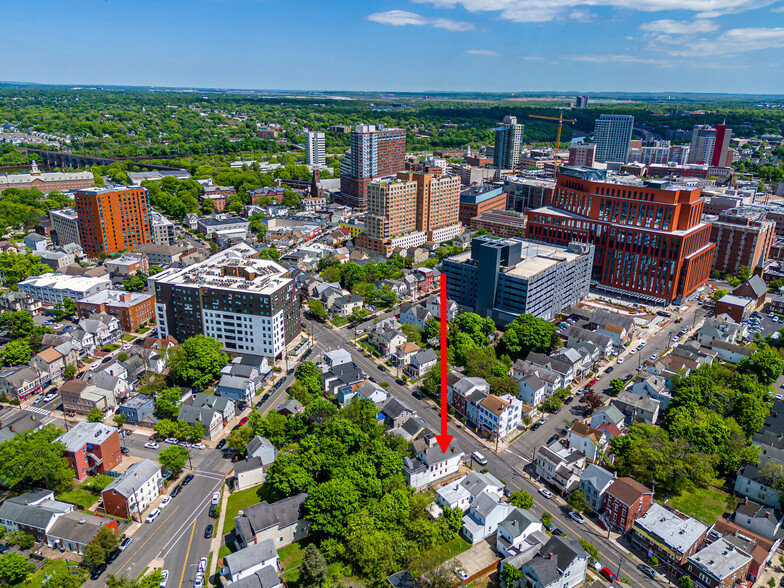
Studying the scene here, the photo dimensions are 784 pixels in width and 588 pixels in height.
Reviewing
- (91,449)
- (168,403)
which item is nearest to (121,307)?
(168,403)

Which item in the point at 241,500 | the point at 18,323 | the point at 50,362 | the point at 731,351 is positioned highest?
the point at 18,323

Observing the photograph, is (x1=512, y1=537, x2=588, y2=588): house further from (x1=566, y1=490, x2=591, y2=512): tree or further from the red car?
(x1=566, y1=490, x2=591, y2=512): tree

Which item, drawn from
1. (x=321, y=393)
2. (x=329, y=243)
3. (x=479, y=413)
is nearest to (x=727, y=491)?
(x=479, y=413)

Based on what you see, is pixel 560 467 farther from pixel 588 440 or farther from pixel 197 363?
pixel 197 363

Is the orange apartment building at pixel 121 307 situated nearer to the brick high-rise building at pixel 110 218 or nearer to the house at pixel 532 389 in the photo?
the brick high-rise building at pixel 110 218

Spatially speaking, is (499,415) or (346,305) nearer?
(499,415)

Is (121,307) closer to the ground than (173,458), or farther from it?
farther from it

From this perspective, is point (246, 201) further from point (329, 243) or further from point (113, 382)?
point (113, 382)
